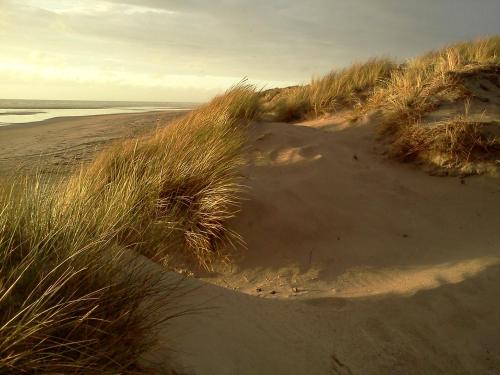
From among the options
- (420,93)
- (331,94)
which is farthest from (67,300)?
(331,94)

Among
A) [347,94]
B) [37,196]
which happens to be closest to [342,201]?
[37,196]

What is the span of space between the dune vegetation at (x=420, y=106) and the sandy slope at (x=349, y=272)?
314 millimetres

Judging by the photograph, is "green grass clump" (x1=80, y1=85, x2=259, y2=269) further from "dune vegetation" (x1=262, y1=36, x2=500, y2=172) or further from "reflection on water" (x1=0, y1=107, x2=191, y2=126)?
"reflection on water" (x1=0, y1=107, x2=191, y2=126)

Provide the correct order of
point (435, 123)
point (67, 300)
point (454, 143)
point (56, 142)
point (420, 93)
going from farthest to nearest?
1. point (56, 142)
2. point (420, 93)
3. point (435, 123)
4. point (454, 143)
5. point (67, 300)

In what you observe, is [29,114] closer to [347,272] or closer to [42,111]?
[42,111]

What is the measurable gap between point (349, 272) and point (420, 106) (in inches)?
129

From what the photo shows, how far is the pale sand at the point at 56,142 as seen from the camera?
697cm

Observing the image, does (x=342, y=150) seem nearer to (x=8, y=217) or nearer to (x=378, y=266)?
(x=378, y=266)

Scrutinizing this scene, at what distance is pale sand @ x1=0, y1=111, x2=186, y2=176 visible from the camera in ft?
22.9

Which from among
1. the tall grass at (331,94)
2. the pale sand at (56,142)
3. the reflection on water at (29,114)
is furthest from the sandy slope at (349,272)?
the reflection on water at (29,114)

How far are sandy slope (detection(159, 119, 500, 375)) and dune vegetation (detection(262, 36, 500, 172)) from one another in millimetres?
314

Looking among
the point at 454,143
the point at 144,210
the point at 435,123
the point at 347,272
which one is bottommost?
the point at 347,272

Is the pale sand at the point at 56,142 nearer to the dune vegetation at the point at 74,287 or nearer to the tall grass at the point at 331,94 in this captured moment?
the tall grass at the point at 331,94

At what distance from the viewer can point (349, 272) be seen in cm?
362
